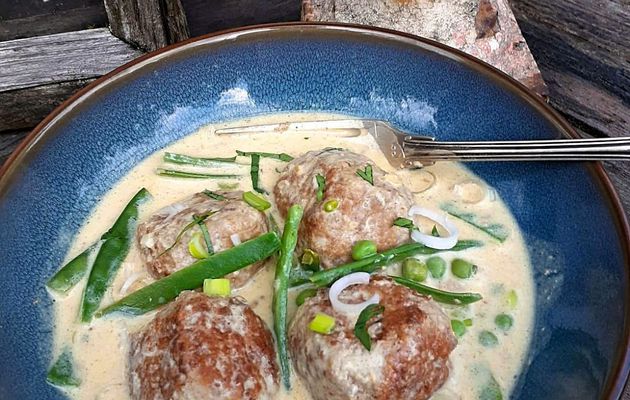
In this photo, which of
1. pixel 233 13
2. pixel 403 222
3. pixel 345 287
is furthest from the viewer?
pixel 233 13

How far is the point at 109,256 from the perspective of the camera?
2779 millimetres

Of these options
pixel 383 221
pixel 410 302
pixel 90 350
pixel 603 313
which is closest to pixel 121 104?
pixel 90 350

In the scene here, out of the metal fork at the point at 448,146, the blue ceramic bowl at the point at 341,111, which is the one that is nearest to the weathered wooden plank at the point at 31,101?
the blue ceramic bowl at the point at 341,111

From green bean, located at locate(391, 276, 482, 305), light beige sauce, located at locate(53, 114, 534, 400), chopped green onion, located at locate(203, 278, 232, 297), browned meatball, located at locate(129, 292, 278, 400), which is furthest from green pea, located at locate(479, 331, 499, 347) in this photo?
chopped green onion, located at locate(203, 278, 232, 297)

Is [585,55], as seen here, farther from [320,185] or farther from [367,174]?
[320,185]

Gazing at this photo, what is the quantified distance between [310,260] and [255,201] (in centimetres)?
36

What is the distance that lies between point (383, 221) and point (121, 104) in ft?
4.41

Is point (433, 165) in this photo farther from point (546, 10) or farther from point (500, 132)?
point (546, 10)

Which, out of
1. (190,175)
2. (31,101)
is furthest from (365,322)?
(31,101)

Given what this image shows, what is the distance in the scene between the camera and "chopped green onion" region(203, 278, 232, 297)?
250cm

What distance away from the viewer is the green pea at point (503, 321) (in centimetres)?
266

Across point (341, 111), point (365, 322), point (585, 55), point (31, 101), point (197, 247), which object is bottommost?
point (365, 322)

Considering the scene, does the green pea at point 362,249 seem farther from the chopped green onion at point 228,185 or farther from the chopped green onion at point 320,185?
the chopped green onion at point 228,185

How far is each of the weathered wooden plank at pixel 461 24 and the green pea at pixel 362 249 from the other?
5.75 feet
